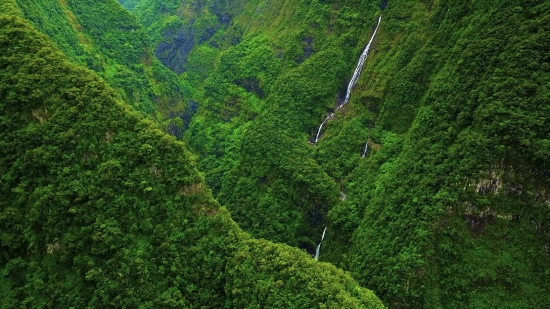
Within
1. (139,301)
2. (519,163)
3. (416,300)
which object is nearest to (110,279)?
(139,301)

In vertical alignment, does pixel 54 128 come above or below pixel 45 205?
above

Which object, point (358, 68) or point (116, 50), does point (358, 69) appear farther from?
point (116, 50)

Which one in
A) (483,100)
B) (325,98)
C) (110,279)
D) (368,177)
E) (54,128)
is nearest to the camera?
(110,279)

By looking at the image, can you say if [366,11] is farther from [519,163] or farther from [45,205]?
[45,205]

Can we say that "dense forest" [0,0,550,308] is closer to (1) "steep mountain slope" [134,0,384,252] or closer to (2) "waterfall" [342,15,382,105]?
(1) "steep mountain slope" [134,0,384,252]

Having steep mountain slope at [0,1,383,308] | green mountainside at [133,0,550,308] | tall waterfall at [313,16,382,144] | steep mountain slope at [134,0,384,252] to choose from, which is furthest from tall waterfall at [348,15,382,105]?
steep mountain slope at [0,1,383,308]

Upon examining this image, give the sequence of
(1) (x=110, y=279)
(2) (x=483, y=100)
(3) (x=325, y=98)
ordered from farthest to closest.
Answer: (3) (x=325, y=98)
(2) (x=483, y=100)
(1) (x=110, y=279)
